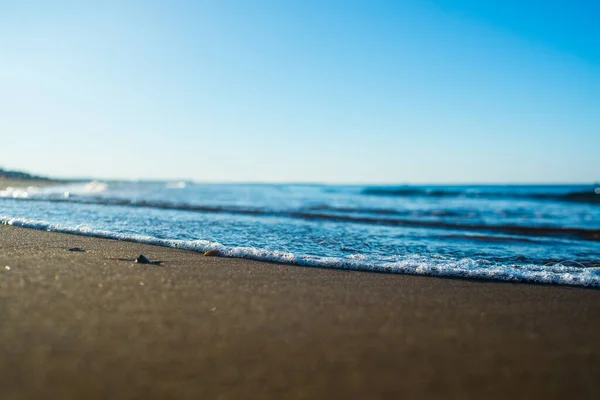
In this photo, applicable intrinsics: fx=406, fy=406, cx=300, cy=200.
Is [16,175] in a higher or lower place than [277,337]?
higher

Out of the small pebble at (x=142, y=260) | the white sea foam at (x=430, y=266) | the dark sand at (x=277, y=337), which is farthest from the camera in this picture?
the white sea foam at (x=430, y=266)

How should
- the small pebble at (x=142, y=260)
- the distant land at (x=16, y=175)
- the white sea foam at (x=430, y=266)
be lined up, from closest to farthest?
the small pebble at (x=142, y=260)
the white sea foam at (x=430, y=266)
the distant land at (x=16, y=175)

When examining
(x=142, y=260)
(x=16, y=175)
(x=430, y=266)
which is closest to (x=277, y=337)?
(x=142, y=260)

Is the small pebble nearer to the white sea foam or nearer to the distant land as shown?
the white sea foam

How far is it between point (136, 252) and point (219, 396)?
5.23m

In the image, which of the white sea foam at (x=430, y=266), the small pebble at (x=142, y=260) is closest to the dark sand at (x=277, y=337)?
the small pebble at (x=142, y=260)

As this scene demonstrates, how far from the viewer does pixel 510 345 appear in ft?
11.5

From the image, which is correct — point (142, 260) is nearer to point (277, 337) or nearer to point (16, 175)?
point (277, 337)

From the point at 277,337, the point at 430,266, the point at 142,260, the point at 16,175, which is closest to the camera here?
the point at 277,337

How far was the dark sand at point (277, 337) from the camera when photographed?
2686 mm

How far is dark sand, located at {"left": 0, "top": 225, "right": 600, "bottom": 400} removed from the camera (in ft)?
8.81

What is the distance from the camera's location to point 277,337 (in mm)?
3447

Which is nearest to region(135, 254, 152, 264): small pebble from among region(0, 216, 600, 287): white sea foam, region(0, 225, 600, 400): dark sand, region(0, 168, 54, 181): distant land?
region(0, 225, 600, 400): dark sand

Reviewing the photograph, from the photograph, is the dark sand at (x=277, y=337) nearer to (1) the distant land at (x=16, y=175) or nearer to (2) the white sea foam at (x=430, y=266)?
(2) the white sea foam at (x=430, y=266)
